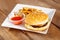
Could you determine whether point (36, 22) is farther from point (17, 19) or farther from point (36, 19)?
point (17, 19)

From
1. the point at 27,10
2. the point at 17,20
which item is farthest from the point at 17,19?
the point at 27,10

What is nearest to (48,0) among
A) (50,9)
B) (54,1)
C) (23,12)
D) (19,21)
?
(54,1)

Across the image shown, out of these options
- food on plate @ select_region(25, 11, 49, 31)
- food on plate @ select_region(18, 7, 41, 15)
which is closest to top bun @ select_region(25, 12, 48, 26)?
food on plate @ select_region(25, 11, 49, 31)

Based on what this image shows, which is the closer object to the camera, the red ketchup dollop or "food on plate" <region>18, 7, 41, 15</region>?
the red ketchup dollop

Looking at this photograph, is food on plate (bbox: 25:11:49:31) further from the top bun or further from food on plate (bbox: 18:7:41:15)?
food on plate (bbox: 18:7:41:15)

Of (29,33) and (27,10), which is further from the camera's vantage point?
(27,10)

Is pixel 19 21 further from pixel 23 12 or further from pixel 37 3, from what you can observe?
pixel 37 3

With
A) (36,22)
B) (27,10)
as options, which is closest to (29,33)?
(36,22)

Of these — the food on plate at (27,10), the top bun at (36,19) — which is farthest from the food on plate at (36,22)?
the food on plate at (27,10)
